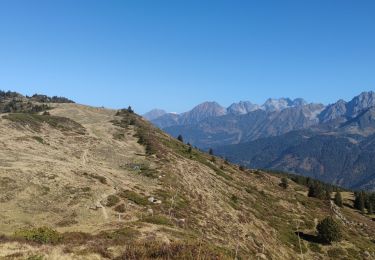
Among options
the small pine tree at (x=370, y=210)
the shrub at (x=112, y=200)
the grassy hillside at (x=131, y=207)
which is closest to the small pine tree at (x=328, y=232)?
the grassy hillside at (x=131, y=207)

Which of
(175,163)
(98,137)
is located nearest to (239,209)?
(175,163)

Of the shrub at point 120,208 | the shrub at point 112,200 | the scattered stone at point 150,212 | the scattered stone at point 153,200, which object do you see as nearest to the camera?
the shrub at point 120,208

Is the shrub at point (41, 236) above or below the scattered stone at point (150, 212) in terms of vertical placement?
above

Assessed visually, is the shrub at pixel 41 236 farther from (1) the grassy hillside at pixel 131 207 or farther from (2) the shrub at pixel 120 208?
(2) the shrub at pixel 120 208

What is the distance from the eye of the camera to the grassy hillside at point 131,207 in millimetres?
27153

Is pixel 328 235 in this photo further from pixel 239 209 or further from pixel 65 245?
pixel 65 245

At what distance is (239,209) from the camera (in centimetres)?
7806

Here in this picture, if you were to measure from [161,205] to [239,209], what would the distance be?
24.4m

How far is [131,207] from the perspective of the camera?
176 ft

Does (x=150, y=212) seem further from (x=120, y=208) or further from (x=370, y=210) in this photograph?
(x=370, y=210)

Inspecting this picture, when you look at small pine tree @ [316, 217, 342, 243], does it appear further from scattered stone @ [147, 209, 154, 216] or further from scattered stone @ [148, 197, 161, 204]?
scattered stone @ [147, 209, 154, 216]

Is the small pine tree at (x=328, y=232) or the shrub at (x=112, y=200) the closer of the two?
the shrub at (x=112, y=200)

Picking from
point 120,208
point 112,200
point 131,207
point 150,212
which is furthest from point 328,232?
point 112,200

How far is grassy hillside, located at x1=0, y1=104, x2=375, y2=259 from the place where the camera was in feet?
89.1
